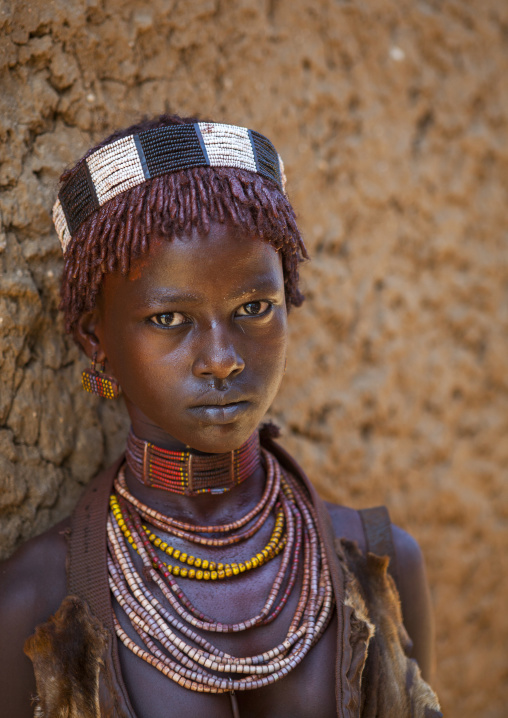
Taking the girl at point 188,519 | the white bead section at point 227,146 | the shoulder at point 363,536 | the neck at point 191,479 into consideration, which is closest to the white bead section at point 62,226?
the girl at point 188,519

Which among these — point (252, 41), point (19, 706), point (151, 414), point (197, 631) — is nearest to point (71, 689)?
point (19, 706)

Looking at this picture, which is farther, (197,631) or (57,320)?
(57,320)

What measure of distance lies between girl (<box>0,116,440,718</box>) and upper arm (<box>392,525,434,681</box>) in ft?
0.61

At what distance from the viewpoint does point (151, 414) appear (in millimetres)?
1679

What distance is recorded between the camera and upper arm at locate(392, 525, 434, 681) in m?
2.04

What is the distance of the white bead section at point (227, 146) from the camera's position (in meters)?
1.61

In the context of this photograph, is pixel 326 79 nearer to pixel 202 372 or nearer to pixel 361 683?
pixel 202 372

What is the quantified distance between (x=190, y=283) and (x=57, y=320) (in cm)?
68

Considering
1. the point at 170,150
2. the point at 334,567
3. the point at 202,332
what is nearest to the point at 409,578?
the point at 334,567

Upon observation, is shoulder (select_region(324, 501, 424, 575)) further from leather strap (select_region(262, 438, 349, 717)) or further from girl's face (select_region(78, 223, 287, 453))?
girl's face (select_region(78, 223, 287, 453))

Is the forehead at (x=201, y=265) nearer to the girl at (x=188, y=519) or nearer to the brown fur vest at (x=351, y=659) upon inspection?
the girl at (x=188, y=519)

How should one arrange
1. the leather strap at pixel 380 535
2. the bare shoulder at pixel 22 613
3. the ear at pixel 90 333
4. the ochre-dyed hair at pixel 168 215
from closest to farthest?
the ochre-dyed hair at pixel 168 215 < the bare shoulder at pixel 22 613 < the ear at pixel 90 333 < the leather strap at pixel 380 535

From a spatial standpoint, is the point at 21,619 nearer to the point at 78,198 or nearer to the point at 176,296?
the point at 176,296

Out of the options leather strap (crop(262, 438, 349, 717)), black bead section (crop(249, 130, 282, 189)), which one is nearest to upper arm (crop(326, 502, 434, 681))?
leather strap (crop(262, 438, 349, 717))
